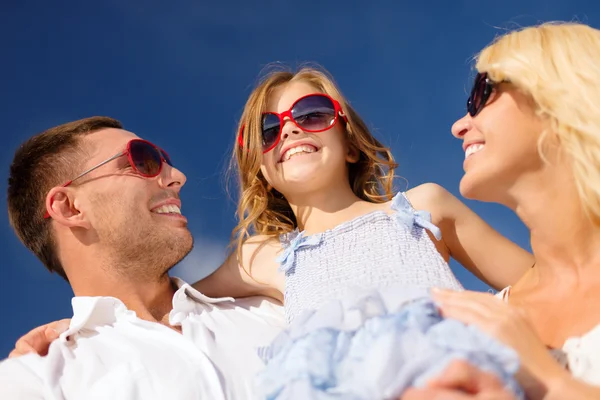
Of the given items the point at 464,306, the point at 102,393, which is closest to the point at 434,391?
the point at 464,306

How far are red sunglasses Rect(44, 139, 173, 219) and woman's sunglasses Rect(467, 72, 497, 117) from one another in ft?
9.65

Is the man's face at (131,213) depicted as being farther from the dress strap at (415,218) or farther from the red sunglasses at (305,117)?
the dress strap at (415,218)

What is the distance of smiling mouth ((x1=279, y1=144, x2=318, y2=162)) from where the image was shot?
14.8 feet

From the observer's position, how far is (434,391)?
1.97 meters

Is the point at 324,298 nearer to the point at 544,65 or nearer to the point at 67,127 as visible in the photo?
the point at 544,65

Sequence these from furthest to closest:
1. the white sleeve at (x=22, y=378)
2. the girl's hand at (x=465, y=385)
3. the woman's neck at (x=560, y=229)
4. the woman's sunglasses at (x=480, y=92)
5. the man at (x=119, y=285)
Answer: the man at (x=119, y=285), the white sleeve at (x=22, y=378), the woman's sunglasses at (x=480, y=92), the woman's neck at (x=560, y=229), the girl's hand at (x=465, y=385)

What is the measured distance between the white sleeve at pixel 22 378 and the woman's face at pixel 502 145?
2.88 meters

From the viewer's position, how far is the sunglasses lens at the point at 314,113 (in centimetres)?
454

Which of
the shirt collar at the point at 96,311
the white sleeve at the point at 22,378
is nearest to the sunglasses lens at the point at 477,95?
the shirt collar at the point at 96,311

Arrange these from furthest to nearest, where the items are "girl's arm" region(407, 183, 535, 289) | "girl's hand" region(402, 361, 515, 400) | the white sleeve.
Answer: "girl's arm" region(407, 183, 535, 289) → the white sleeve → "girl's hand" region(402, 361, 515, 400)

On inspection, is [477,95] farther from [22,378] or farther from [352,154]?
[22,378]

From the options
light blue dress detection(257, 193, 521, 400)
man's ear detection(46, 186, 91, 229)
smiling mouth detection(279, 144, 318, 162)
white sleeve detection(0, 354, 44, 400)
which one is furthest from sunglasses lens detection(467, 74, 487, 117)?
man's ear detection(46, 186, 91, 229)

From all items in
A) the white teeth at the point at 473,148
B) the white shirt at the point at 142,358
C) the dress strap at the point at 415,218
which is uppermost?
the white teeth at the point at 473,148

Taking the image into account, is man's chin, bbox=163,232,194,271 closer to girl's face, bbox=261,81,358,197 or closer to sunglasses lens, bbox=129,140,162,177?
sunglasses lens, bbox=129,140,162,177
